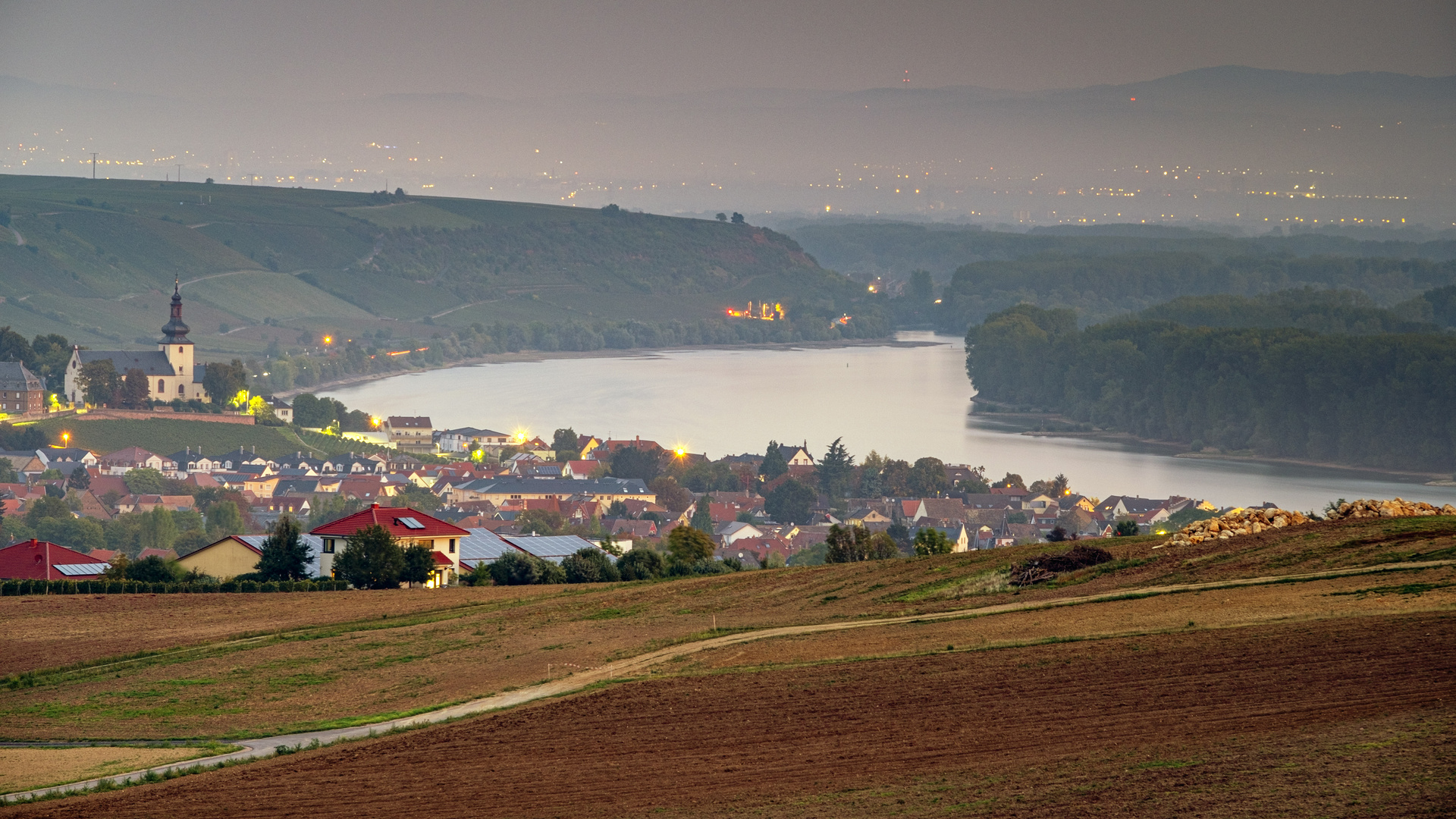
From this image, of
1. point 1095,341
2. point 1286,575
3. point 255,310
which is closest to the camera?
point 1286,575

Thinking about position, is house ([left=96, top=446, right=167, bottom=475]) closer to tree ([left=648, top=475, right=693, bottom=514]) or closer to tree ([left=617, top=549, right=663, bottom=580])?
tree ([left=648, top=475, right=693, bottom=514])

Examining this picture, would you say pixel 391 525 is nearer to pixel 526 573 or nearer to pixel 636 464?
pixel 526 573

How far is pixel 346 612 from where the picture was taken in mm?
26156

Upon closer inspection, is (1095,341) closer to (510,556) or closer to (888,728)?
(510,556)

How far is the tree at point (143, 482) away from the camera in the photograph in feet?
245

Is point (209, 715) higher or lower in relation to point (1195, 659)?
lower

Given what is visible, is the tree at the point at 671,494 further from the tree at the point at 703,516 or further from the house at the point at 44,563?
the house at the point at 44,563

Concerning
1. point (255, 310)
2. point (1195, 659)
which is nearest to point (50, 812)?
point (1195, 659)

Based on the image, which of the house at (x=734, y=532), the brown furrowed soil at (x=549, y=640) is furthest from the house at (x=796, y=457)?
the brown furrowed soil at (x=549, y=640)

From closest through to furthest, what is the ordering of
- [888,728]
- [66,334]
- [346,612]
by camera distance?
1. [888,728]
2. [346,612]
3. [66,334]

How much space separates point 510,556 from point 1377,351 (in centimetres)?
8474

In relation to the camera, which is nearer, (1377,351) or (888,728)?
(888,728)

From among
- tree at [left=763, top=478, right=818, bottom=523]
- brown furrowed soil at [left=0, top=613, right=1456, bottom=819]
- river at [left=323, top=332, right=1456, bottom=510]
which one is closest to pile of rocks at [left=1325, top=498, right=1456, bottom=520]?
brown furrowed soil at [left=0, top=613, right=1456, bottom=819]

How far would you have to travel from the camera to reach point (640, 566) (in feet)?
104
